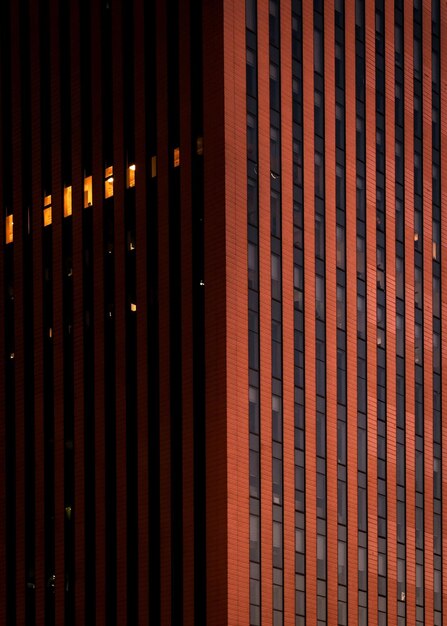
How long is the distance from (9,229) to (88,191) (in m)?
8.78

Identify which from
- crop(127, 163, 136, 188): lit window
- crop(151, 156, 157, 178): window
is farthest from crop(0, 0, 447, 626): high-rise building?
crop(151, 156, 157, 178): window

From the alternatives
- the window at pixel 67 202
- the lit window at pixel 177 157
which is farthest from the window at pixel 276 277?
the window at pixel 67 202

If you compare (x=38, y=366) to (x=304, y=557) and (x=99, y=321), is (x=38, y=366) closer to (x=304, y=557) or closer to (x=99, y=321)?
(x=99, y=321)

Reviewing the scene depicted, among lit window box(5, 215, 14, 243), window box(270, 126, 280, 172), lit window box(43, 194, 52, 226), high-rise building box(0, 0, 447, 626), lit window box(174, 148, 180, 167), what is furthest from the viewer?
lit window box(5, 215, 14, 243)

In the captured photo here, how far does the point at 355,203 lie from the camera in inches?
4058

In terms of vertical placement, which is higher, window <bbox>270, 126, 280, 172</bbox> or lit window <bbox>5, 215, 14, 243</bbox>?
window <bbox>270, 126, 280, 172</bbox>

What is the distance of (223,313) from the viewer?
9075 cm

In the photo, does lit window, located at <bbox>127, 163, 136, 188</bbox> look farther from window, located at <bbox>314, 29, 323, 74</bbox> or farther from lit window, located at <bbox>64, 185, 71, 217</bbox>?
window, located at <bbox>314, 29, 323, 74</bbox>

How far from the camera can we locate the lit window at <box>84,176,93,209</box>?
336ft

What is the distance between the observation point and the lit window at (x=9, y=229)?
109 meters

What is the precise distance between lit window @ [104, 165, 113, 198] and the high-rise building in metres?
0.13

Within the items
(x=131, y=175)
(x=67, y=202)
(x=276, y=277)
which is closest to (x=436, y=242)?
(x=276, y=277)

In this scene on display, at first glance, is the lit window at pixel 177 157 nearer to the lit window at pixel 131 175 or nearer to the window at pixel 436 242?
the lit window at pixel 131 175

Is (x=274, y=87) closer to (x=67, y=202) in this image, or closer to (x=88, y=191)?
(x=88, y=191)
